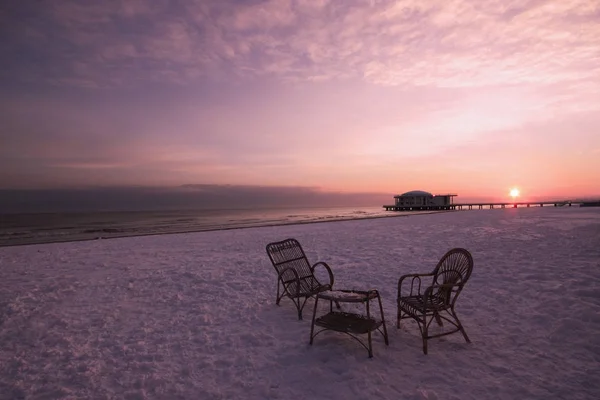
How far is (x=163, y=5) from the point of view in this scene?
9.73m

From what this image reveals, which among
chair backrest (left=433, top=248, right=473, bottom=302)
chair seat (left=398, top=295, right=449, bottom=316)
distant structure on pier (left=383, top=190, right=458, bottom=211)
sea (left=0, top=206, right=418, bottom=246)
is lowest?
sea (left=0, top=206, right=418, bottom=246)

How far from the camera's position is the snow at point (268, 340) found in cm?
344

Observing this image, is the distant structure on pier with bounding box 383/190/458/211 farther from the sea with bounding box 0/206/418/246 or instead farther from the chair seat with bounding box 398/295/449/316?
the chair seat with bounding box 398/295/449/316

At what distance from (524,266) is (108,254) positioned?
12536 mm

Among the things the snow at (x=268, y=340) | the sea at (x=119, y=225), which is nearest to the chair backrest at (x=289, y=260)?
the snow at (x=268, y=340)

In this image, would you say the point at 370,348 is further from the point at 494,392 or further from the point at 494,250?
the point at 494,250

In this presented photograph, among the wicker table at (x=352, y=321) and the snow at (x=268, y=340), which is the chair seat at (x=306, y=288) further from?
the wicker table at (x=352, y=321)

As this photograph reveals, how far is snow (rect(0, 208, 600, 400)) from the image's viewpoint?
3436 millimetres

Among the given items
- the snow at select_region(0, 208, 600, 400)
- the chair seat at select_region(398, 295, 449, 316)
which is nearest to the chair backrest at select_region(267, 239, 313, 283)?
the snow at select_region(0, 208, 600, 400)

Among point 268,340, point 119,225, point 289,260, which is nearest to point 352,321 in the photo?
point 268,340

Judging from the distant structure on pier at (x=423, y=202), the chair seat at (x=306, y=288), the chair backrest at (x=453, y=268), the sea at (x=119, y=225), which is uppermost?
the distant structure on pier at (x=423, y=202)

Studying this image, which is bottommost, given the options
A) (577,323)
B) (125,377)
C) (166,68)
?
(125,377)

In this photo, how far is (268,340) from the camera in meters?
4.53

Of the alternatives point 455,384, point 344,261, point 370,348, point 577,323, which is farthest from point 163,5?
point 577,323
